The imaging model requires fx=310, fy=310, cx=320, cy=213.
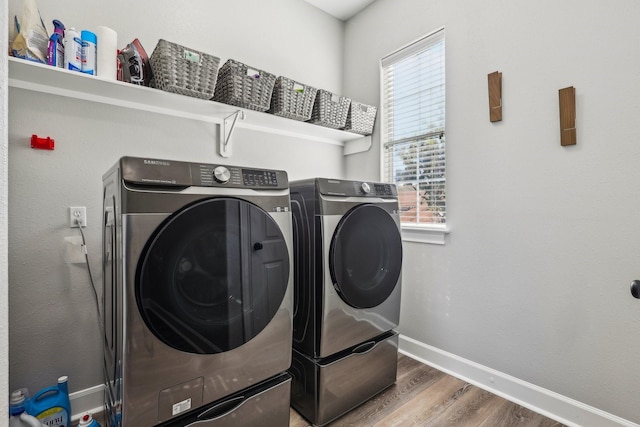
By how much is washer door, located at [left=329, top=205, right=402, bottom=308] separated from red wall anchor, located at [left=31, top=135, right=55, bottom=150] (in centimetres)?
146

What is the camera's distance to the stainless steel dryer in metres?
1.50

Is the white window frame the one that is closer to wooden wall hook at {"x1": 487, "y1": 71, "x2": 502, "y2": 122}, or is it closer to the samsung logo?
wooden wall hook at {"x1": 487, "y1": 71, "x2": 502, "y2": 122}

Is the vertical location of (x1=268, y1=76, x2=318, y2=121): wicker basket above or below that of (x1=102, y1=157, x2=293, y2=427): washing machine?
above

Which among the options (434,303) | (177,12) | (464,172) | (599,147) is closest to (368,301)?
(434,303)

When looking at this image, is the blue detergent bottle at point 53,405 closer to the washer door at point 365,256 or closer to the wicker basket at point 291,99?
the washer door at point 365,256

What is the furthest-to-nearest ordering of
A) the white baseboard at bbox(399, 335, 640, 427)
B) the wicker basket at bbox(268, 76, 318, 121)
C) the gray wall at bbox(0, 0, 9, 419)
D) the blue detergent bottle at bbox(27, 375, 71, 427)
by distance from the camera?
the wicker basket at bbox(268, 76, 318, 121) → the white baseboard at bbox(399, 335, 640, 427) → the blue detergent bottle at bbox(27, 375, 71, 427) → the gray wall at bbox(0, 0, 9, 419)

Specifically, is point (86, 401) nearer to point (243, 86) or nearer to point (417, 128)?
point (243, 86)

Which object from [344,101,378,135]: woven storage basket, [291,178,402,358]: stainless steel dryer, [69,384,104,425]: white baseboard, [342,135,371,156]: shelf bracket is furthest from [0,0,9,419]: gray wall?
[342,135,371,156]: shelf bracket

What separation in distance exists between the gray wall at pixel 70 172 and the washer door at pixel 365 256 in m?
1.05

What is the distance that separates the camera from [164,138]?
187cm

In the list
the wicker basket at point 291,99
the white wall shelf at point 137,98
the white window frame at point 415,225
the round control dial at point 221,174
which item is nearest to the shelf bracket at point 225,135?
the white wall shelf at point 137,98

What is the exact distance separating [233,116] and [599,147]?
199 cm

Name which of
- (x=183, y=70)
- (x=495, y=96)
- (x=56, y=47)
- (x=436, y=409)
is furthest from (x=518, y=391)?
(x=56, y=47)

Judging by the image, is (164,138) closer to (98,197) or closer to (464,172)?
(98,197)
